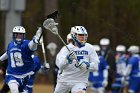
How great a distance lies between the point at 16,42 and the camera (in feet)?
64.3

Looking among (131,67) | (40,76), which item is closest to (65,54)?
(131,67)

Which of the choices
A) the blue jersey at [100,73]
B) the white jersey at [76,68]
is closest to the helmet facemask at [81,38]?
the white jersey at [76,68]

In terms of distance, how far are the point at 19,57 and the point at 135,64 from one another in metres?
6.93

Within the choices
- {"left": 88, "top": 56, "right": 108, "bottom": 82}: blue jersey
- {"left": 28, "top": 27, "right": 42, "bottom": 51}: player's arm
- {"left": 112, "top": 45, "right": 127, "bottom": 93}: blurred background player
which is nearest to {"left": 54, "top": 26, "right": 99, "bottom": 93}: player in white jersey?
{"left": 28, "top": 27, "right": 42, "bottom": 51}: player's arm

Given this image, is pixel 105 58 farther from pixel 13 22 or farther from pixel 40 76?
pixel 40 76

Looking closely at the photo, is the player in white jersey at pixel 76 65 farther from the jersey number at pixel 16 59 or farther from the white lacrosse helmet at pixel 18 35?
the white lacrosse helmet at pixel 18 35

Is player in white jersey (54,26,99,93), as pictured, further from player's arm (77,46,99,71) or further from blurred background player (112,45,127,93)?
blurred background player (112,45,127,93)

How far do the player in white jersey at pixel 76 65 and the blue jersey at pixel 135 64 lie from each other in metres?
7.32

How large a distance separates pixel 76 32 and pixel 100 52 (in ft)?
26.7

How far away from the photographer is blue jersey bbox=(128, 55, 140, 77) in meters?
25.6

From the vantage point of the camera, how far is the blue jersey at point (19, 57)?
19.6 meters

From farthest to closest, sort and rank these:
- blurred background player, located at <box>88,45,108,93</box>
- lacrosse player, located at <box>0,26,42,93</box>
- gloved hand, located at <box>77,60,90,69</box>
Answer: blurred background player, located at <box>88,45,108,93</box> < lacrosse player, located at <box>0,26,42,93</box> < gloved hand, located at <box>77,60,90,69</box>

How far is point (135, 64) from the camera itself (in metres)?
25.7

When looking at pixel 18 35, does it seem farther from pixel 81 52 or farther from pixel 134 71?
pixel 134 71
